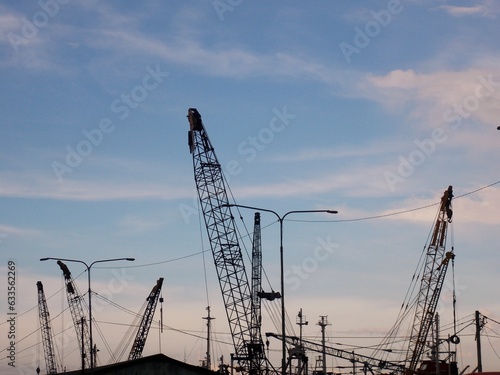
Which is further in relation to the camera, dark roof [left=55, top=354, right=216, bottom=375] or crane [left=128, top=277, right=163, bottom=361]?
crane [left=128, top=277, right=163, bottom=361]

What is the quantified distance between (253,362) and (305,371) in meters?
8.40

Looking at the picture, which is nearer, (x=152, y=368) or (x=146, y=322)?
(x=152, y=368)

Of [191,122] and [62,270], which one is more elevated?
[191,122]

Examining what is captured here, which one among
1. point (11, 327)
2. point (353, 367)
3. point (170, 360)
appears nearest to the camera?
point (170, 360)

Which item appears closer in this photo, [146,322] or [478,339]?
[478,339]

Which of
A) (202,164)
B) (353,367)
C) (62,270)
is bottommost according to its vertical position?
(353,367)

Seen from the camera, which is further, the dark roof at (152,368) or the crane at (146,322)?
the crane at (146,322)

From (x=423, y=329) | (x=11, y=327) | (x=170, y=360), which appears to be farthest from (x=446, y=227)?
(x=11, y=327)

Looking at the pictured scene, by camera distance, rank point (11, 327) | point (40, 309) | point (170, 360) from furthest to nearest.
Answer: point (40, 309), point (11, 327), point (170, 360)

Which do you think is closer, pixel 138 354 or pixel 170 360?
pixel 170 360

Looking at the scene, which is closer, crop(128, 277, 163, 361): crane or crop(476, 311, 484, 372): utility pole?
crop(476, 311, 484, 372): utility pole

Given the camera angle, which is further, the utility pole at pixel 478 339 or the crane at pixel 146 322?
the crane at pixel 146 322

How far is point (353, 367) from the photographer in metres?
153

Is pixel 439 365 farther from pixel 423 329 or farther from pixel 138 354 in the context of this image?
pixel 138 354
